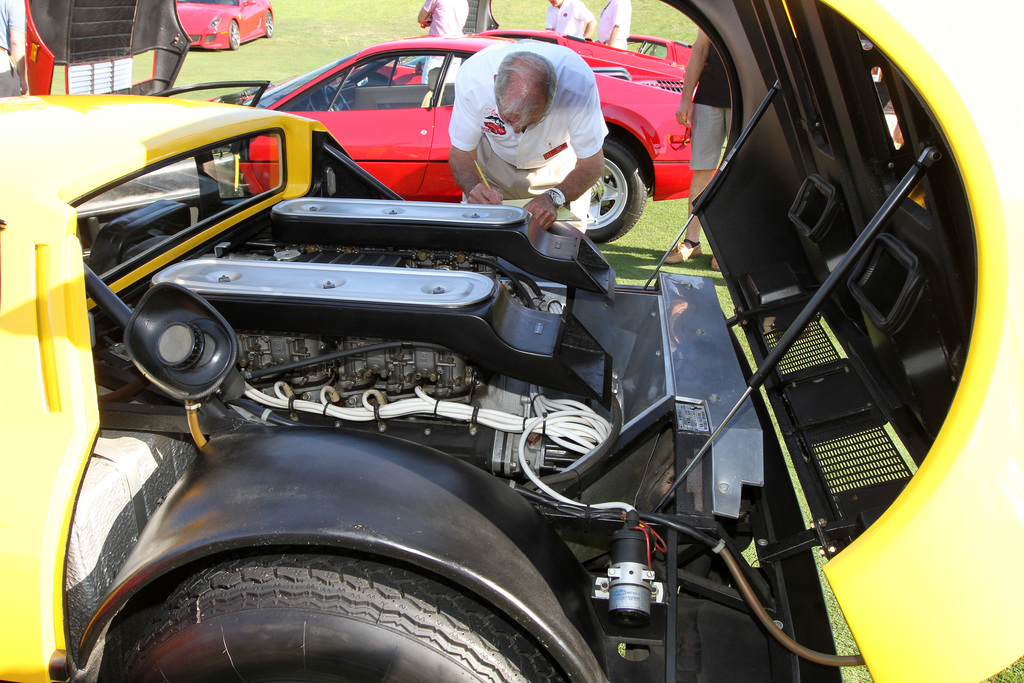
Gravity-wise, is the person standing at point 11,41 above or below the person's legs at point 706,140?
above

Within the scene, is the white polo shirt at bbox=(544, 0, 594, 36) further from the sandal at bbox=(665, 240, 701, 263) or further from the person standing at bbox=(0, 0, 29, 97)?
the person standing at bbox=(0, 0, 29, 97)

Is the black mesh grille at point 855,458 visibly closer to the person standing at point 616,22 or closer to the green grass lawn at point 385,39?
the green grass lawn at point 385,39

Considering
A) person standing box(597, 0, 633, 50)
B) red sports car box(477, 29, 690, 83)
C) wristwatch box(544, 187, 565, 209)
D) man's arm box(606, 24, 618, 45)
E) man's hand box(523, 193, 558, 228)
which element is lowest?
man's hand box(523, 193, 558, 228)

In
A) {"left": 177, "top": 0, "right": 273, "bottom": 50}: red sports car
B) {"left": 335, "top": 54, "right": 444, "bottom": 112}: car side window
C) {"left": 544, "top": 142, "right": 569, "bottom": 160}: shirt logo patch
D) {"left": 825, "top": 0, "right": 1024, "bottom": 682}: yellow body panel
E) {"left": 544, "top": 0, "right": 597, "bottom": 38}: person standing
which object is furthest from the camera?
{"left": 177, "top": 0, "right": 273, "bottom": 50}: red sports car

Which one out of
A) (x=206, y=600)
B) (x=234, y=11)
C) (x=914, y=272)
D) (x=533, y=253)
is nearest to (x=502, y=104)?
A: (x=533, y=253)

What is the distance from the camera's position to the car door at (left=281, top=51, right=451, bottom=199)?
483 cm

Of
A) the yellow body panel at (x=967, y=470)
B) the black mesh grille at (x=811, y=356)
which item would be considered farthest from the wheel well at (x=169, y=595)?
the black mesh grille at (x=811, y=356)

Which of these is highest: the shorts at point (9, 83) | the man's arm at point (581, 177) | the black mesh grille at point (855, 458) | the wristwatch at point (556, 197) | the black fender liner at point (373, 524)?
the shorts at point (9, 83)

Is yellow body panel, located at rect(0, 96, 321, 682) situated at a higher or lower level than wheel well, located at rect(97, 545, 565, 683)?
higher

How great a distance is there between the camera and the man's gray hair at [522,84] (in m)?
2.79

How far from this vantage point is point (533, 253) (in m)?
2.06

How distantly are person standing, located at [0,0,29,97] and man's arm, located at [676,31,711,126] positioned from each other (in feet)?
13.8

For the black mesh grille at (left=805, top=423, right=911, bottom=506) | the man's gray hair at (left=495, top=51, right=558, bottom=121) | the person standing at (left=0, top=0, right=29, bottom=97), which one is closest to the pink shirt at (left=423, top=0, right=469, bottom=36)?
the person standing at (left=0, top=0, right=29, bottom=97)

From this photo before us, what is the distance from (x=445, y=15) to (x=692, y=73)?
394 centimetres
